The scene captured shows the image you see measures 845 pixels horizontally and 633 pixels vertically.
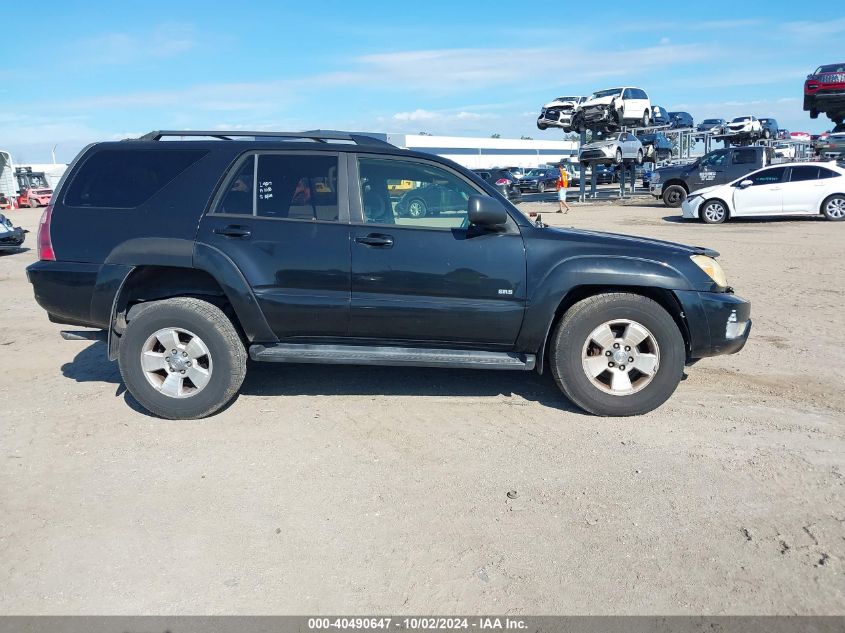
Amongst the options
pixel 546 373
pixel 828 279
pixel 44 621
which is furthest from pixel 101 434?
pixel 828 279

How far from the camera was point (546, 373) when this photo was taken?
19.2ft

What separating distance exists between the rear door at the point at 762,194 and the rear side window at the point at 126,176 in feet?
55.1

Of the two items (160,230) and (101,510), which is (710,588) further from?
(160,230)

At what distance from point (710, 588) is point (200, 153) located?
4110 mm

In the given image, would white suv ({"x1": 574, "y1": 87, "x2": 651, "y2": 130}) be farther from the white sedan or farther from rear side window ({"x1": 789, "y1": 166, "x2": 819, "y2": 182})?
rear side window ({"x1": 789, "y1": 166, "x2": 819, "y2": 182})

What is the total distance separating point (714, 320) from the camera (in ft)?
15.5

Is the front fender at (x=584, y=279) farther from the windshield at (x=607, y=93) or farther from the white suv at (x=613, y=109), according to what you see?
the windshield at (x=607, y=93)

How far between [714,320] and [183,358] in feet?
11.9

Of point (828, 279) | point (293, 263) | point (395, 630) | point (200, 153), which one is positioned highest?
point (200, 153)

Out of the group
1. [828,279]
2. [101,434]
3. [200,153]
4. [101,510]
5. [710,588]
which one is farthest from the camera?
[828,279]

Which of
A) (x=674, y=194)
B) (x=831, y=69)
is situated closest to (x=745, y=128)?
(x=831, y=69)

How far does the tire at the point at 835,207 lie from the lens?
58.3 feet

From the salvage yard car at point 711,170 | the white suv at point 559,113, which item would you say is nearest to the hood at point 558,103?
the white suv at point 559,113

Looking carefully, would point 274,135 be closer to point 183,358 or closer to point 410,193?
point 410,193
